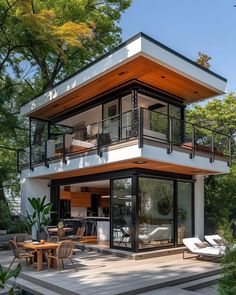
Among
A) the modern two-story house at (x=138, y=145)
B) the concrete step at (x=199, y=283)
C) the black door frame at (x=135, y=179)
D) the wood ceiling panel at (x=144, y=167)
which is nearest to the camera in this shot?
the concrete step at (x=199, y=283)

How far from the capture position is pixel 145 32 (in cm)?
1192

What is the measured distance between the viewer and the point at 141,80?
13922mm

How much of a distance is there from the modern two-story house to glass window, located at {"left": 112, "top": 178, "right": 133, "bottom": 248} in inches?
1.4

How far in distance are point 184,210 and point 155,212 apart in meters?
2.13

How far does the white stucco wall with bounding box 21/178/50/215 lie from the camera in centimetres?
1862

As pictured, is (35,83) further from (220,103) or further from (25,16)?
(220,103)

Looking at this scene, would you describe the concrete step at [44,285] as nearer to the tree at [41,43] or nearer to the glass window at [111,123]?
the glass window at [111,123]

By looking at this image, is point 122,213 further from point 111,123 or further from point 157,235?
point 111,123

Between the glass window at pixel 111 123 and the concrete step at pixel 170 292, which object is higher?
the glass window at pixel 111 123

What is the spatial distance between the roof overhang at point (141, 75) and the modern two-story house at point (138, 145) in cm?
3

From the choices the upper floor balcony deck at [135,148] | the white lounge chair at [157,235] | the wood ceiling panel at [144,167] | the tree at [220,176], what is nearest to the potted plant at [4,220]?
the upper floor balcony deck at [135,148]

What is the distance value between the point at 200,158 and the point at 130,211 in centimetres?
336

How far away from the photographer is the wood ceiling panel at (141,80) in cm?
1270

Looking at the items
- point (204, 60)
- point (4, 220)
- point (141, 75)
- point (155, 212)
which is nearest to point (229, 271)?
point (155, 212)
